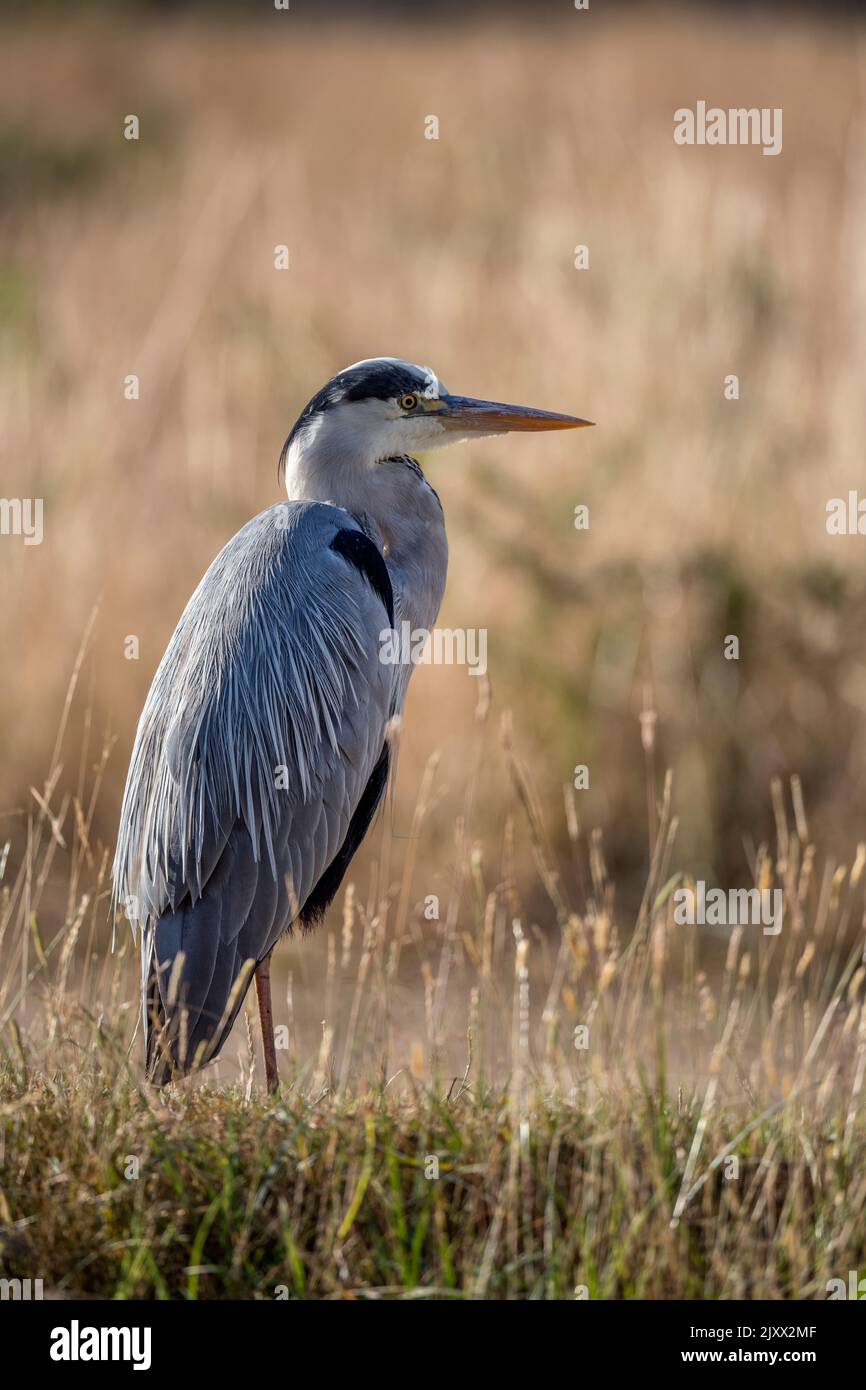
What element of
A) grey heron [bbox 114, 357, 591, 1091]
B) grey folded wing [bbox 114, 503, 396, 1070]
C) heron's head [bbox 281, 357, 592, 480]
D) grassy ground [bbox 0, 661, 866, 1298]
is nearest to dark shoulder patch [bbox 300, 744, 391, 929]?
grey heron [bbox 114, 357, 591, 1091]

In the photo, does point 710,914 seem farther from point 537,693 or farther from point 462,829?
point 462,829

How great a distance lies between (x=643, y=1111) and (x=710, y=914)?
3.61 meters

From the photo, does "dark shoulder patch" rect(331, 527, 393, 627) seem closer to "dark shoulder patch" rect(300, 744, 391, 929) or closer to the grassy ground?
"dark shoulder patch" rect(300, 744, 391, 929)

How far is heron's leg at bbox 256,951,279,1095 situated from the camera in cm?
350

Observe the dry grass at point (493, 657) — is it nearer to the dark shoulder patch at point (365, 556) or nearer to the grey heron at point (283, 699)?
the grey heron at point (283, 699)

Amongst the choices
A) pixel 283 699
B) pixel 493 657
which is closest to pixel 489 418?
pixel 283 699

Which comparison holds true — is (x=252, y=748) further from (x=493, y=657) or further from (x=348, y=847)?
(x=493, y=657)

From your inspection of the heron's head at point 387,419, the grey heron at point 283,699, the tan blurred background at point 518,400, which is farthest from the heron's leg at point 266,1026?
the heron's head at point 387,419

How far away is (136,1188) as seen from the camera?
2748 millimetres

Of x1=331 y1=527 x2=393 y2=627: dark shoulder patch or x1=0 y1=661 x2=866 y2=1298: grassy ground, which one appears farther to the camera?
x1=331 y1=527 x2=393 y2=627: dark shoulder patch

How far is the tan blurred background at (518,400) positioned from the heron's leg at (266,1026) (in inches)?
29.5

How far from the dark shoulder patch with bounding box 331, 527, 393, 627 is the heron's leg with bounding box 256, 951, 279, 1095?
960 millimetres

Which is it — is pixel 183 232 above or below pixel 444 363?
above
